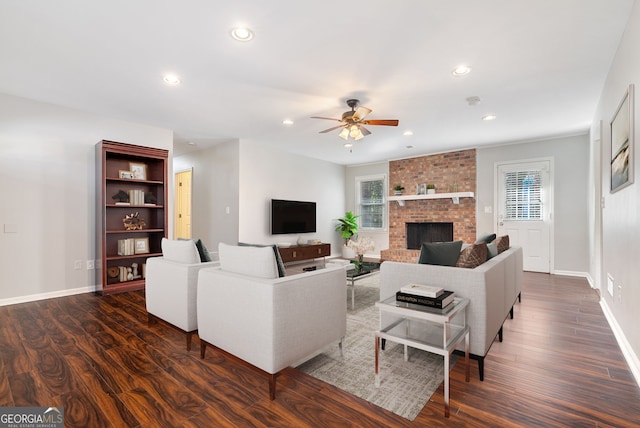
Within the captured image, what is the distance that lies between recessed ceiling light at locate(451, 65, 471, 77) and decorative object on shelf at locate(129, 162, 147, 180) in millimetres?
4613

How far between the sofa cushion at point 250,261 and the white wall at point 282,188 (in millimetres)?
3551

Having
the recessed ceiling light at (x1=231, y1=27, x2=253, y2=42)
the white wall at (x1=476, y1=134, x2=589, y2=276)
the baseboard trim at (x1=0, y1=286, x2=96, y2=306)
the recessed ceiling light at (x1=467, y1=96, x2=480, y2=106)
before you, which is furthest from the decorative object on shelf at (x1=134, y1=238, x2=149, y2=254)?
the white wall at (x1=476, y1=134, x2=589, y2=276)

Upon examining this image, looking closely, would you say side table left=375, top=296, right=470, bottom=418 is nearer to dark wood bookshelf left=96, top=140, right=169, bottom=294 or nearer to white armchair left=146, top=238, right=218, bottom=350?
white armchair left=146, top=238, right=218, bottom=350

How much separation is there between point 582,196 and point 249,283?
6054 mm

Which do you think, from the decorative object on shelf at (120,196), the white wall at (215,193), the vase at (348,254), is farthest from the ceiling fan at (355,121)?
the vase at (348,254)

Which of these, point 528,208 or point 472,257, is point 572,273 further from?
point 472,257

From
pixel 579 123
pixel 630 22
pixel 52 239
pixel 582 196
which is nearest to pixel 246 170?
Answer: pixel 52 239

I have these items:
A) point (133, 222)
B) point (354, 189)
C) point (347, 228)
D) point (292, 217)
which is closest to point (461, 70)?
point (292, 217)

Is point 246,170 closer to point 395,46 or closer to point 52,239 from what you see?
point 52,239

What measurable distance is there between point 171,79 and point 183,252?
1.85 metres

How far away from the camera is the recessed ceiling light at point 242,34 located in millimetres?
2357

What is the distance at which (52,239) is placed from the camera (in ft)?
13.1

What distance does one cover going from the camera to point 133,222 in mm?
4793

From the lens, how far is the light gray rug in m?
1.77
